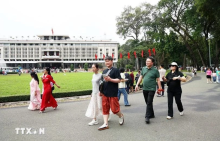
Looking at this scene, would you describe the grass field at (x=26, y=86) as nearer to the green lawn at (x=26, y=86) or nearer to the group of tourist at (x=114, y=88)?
the green lawn at (x=26, y=86)

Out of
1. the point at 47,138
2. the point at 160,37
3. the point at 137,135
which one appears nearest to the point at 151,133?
the point at 137,135

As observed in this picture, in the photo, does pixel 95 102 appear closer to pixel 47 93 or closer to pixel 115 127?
pixel 115 127

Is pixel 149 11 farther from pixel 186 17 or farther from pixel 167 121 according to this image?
pixel 167 121

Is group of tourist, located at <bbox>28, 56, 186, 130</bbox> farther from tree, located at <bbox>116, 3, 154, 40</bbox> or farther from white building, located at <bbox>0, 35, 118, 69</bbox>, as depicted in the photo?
white building, located at <bbox>0, 35, 118, 69</bbox>

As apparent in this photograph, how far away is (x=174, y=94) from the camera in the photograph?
5961 millimetres

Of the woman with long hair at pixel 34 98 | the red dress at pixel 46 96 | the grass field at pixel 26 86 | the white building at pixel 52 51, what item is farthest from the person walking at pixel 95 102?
the white building at pixel 52 51

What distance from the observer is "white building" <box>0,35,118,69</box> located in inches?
3504

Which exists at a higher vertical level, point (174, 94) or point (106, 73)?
point (106, 73)

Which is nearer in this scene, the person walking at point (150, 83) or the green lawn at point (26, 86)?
the person walking at point (150, 83)

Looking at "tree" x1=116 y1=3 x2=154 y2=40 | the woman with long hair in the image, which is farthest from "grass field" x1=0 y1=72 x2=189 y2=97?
"tree" x1=116 y1=3 x2=154 y2=40

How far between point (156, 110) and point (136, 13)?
1711 inches

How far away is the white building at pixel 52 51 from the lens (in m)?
89.0

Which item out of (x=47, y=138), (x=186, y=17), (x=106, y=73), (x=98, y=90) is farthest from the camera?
(x=186, y=17)

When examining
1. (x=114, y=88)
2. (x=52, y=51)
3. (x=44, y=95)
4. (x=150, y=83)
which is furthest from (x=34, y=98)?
(x=52, y=51)
